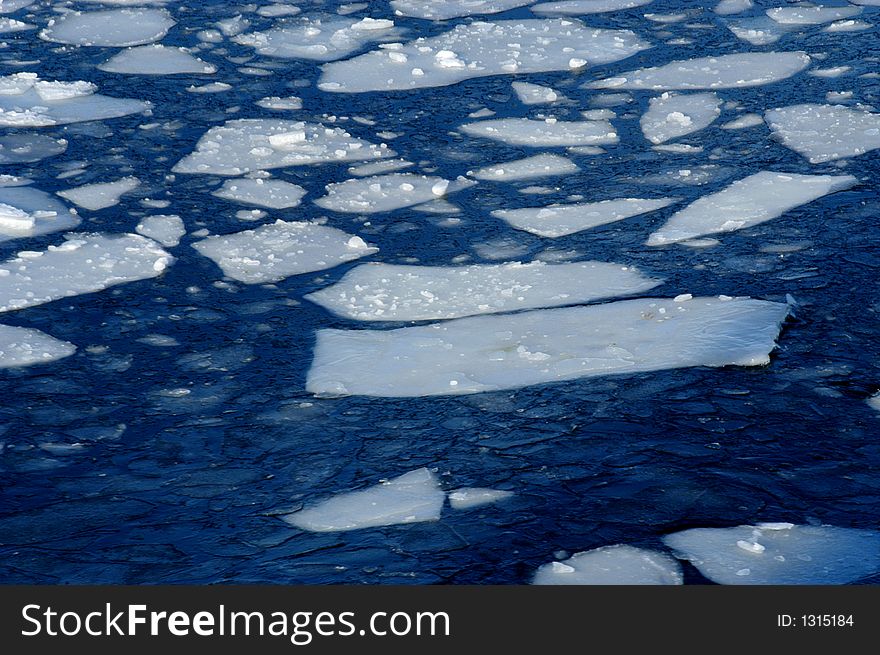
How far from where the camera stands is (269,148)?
4133 millimetres

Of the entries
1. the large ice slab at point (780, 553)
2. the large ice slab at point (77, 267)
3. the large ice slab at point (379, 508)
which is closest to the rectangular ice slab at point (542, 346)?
the large ice slab at point (379, 508)

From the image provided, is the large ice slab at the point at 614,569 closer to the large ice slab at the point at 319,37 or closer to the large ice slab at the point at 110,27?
the large ice slab at the point at 319,37

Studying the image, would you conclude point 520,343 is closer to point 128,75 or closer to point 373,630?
point 373,630

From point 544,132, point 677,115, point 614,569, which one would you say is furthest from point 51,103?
point 614,569

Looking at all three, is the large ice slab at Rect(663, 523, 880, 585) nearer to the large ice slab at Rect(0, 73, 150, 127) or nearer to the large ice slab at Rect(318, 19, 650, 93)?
the large ice slab at Rect(318, 19, 650, 93)

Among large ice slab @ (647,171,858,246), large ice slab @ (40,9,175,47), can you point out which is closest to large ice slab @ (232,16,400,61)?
large ice slab @ (40,9,175,47)

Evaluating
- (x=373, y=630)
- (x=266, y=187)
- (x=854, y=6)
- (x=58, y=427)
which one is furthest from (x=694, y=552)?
(x=854, y=6)

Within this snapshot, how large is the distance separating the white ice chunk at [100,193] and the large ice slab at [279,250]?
464 millimetres

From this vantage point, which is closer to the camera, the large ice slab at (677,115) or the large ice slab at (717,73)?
the large ice slab at (677,115)

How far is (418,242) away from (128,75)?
6.54 ft

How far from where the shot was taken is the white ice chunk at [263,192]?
3.75 m

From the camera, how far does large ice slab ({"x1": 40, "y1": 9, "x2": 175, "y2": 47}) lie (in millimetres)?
5316

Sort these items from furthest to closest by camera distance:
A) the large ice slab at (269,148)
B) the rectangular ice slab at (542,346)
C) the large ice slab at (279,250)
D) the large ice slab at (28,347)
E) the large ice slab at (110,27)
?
1. the large ice slab at (110,27)
2. the large ice slab at (269,148)
3. the large ice slab at (279,250)
4. the large ice slab at (28,347)
5. the rectangular ice slab at (542,346)

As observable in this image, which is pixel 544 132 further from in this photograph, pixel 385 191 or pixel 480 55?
pixel 480 55
